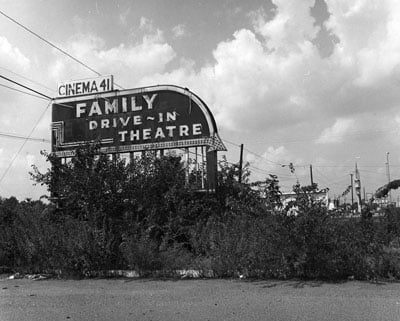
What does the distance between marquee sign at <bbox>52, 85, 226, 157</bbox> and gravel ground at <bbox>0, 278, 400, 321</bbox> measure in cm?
712

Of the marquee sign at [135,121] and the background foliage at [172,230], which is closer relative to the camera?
the background foliage at [172,230]

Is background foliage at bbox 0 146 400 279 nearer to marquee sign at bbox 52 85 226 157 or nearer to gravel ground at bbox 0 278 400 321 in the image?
gravel ground at bbox 0 278 400 321

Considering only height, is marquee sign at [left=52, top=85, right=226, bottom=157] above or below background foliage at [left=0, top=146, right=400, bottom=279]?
above

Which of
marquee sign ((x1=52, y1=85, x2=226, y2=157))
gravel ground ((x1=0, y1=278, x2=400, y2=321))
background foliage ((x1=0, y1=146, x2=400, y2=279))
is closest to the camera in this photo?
gravel ground ((x1=0, y1=278, x2=400, y2=321))

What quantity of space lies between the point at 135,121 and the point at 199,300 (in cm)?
1014

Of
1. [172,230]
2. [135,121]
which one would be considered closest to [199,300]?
[172,230]

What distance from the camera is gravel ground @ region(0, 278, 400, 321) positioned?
7203 millimetres

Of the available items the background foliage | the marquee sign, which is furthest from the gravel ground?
the marquee sign

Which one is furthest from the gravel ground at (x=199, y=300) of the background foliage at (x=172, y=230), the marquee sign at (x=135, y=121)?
the marquee sign at (x=135, y=121)

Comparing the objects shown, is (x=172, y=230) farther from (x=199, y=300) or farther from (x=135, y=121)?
(x=135, y=121)

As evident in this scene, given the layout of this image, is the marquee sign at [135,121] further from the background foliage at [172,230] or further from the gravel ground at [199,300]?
the gravel ground at [199,300]

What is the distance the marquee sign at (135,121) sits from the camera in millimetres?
16625

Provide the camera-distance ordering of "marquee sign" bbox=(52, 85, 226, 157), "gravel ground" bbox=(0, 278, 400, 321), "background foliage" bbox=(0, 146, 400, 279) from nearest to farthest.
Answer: "gravel ground" bbox=(0, 278, 400, 321) → "background foliage" bbox=(0, 146, 400, 279) → "marquee sign" bbox=(52, 85, 226, 157)

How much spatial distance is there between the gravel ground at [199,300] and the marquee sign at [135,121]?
23.4ft
